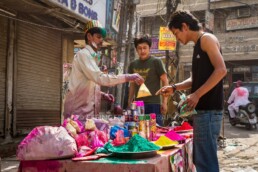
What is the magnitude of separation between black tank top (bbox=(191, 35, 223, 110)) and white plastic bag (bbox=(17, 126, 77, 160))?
1226mm

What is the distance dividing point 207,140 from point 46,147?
52.8 inches

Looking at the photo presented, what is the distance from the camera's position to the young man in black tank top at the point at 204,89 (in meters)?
2.65

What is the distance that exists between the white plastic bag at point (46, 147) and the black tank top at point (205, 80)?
1226 millimetres

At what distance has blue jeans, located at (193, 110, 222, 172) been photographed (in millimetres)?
2715

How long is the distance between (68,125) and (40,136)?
1.12ft

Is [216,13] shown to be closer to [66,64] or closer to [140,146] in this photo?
[66,64]

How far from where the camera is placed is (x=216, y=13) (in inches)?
859

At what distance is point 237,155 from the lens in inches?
293

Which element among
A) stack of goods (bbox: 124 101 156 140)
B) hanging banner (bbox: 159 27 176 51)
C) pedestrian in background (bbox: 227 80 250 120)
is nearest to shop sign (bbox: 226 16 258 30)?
pedestrian in background (bbox: 227 80 250 120)

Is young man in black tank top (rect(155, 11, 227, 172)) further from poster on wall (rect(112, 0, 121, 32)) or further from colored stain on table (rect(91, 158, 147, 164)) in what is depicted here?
poster on wall (rect(112, 0, 121, 32))

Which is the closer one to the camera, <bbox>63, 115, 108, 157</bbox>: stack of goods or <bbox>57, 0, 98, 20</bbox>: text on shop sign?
<bbox>63, 115, 108, 157</bbox>: stack of goods

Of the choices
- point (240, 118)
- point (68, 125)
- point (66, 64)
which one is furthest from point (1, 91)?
point (240, 118)

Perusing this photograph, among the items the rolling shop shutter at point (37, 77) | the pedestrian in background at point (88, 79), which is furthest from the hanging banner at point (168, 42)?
the pedestrian in background at point (88, 79)

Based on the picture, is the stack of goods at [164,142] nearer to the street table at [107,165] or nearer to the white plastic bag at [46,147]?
the street table at [107,165]
